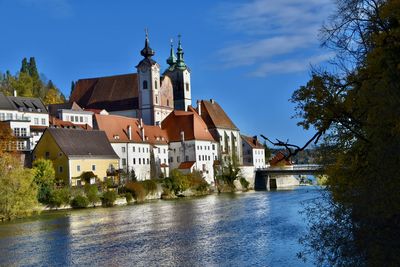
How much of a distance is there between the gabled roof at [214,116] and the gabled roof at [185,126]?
6993 millimetres

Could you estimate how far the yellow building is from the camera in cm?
6172

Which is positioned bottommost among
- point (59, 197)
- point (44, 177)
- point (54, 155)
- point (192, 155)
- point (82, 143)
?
point (59, 197)

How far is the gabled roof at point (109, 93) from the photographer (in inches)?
3834

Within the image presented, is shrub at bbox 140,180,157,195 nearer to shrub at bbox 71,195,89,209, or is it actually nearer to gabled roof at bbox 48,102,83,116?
shrub at bbox 71,195,89,209

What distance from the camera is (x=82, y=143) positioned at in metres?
65.2

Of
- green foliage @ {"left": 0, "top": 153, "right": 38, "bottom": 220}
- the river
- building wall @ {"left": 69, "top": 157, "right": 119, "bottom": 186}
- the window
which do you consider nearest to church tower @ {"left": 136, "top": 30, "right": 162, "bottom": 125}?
building wall @ {"left": 69, "top": 157, "right": 119, "bottom": 186}

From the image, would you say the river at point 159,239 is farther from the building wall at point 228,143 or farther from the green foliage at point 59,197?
the building wall at point 228,143

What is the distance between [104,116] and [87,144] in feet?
45.1

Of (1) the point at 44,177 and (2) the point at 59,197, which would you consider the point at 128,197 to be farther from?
(1) the point at 44,177

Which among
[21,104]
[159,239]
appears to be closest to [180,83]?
[21,104]

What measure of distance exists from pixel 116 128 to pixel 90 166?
14.4m

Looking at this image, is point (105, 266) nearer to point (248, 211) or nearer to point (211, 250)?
point (211, 250)

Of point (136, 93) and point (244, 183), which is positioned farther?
point (136, 93)

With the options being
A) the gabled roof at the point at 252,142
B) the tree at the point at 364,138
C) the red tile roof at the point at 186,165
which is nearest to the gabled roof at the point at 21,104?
the red tile roof at the point at 186,165
